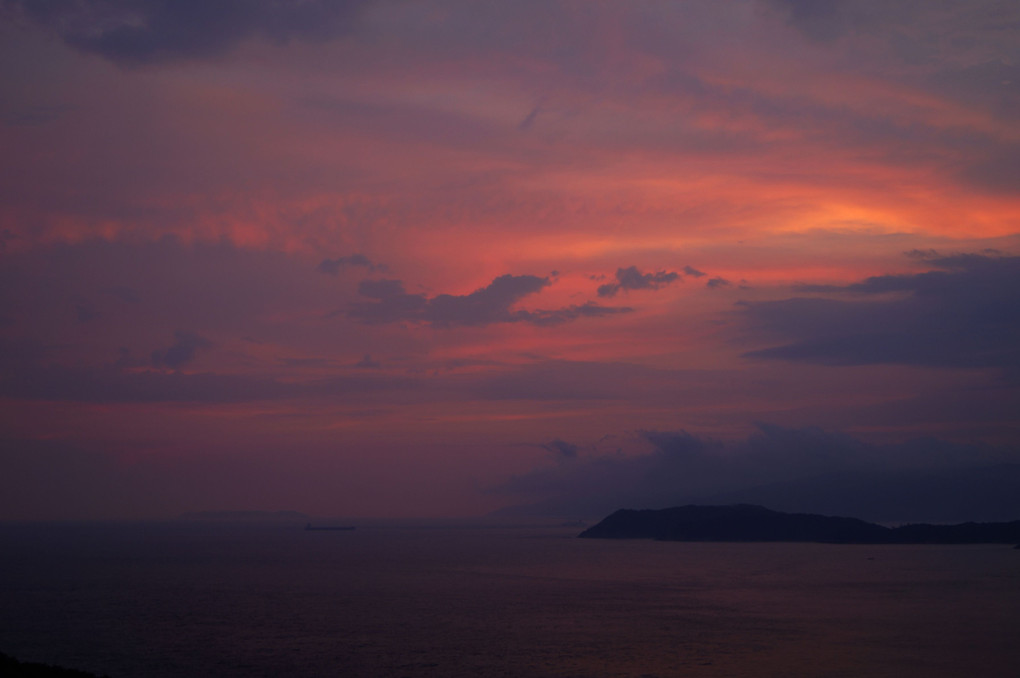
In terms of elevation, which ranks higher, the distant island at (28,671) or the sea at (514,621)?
the distant island at (28,671)

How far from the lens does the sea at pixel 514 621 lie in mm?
46062

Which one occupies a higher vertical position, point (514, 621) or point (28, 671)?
point (28, 671)

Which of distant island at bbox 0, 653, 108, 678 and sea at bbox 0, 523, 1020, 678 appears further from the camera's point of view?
sea at bbox 0, 523, 1020, 678

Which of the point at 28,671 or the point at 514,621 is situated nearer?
the point at 28,671

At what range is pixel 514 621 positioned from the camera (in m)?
62.6

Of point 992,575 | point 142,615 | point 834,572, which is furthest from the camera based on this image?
A: point 834,572

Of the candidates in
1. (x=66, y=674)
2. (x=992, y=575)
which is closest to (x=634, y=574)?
(x=992, y=575)

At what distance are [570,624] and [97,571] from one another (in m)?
78.9

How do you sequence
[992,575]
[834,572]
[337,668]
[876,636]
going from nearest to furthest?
[337,668] < [876,636] < [992,575] < [834,572]

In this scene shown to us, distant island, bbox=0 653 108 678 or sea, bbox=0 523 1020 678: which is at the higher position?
distant island, bbox=0 653 108 678

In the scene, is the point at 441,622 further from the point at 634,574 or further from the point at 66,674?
the point at 634,574

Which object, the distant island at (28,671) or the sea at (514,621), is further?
the sea at (514,621)

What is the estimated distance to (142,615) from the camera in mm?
65750

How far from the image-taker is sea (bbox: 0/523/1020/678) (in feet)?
151
